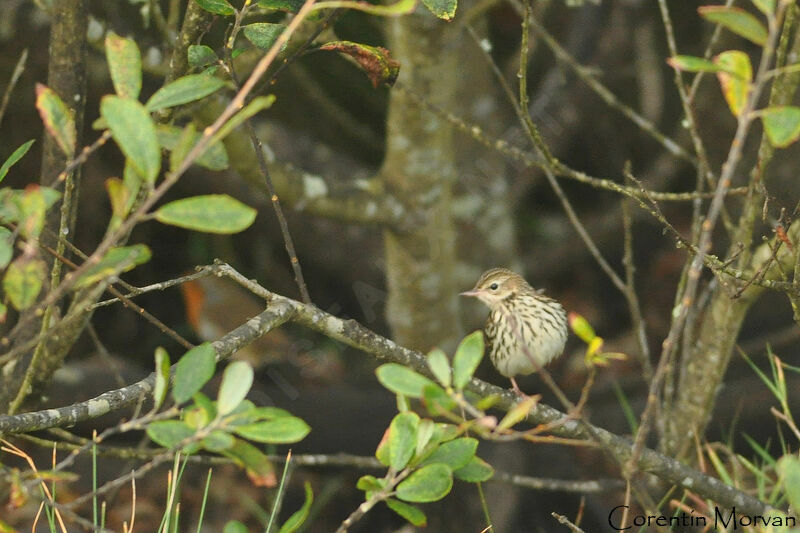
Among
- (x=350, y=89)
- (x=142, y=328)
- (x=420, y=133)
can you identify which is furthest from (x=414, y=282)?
(x=142, y=328)

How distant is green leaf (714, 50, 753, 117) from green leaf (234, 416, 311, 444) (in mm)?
862

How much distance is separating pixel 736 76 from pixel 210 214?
0.84 meters

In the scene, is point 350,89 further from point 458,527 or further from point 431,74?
point 458,527

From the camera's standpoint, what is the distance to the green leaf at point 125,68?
164 cm

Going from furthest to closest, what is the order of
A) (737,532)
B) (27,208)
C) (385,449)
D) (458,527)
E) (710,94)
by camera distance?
(710,94) → (458,527) → (737,532) → (385,449) → (27,208)

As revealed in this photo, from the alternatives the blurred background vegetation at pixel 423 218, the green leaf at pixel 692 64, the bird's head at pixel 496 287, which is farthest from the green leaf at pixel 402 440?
the bird's head at pixel 496 287

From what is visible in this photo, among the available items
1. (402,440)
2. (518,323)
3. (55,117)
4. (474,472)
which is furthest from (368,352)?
(518,323)

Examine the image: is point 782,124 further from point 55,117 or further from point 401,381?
point 55,117

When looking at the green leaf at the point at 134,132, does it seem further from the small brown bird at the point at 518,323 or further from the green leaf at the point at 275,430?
the small brown bird at the point at 518,323

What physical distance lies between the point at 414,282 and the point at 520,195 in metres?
2.52

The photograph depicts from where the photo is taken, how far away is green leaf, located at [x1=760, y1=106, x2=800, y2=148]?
1.41 meters

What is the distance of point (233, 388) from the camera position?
1589 millimetres

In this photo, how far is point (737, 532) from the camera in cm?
373

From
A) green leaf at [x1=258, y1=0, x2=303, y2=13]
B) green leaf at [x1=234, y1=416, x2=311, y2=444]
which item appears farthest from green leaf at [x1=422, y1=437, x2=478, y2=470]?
green leaf at [x1=258, y1=0, x2=303, y2=13]
